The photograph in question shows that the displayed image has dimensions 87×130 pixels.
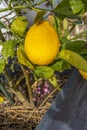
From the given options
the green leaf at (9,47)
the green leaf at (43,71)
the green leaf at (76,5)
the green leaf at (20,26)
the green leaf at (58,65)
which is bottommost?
the green leaf at (58,65)

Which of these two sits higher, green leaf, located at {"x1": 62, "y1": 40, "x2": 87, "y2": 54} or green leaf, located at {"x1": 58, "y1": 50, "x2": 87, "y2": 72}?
green leaf, located at {"x1": 58, "y1": 50, "x2": 87, "y2": 72}

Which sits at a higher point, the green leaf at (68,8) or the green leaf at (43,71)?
the green leaf at (68,8)

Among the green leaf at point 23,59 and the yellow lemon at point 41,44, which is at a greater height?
the yellow lemon at point 41,44

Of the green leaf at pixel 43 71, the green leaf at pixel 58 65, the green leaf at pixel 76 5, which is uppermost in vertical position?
the green leaf at pixel 76 5

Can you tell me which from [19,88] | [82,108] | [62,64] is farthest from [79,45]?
[19,88]

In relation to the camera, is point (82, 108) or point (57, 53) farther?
point (82, 108)

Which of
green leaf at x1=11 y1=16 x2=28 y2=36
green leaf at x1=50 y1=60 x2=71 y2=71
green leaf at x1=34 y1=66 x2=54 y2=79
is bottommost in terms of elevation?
green leaf at x1=50 y1=60 x2=71 y2=71

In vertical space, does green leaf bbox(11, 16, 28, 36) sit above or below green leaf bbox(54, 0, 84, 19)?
below

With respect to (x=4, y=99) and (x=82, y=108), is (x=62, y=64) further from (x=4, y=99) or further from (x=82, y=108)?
(x=4, y=99)
